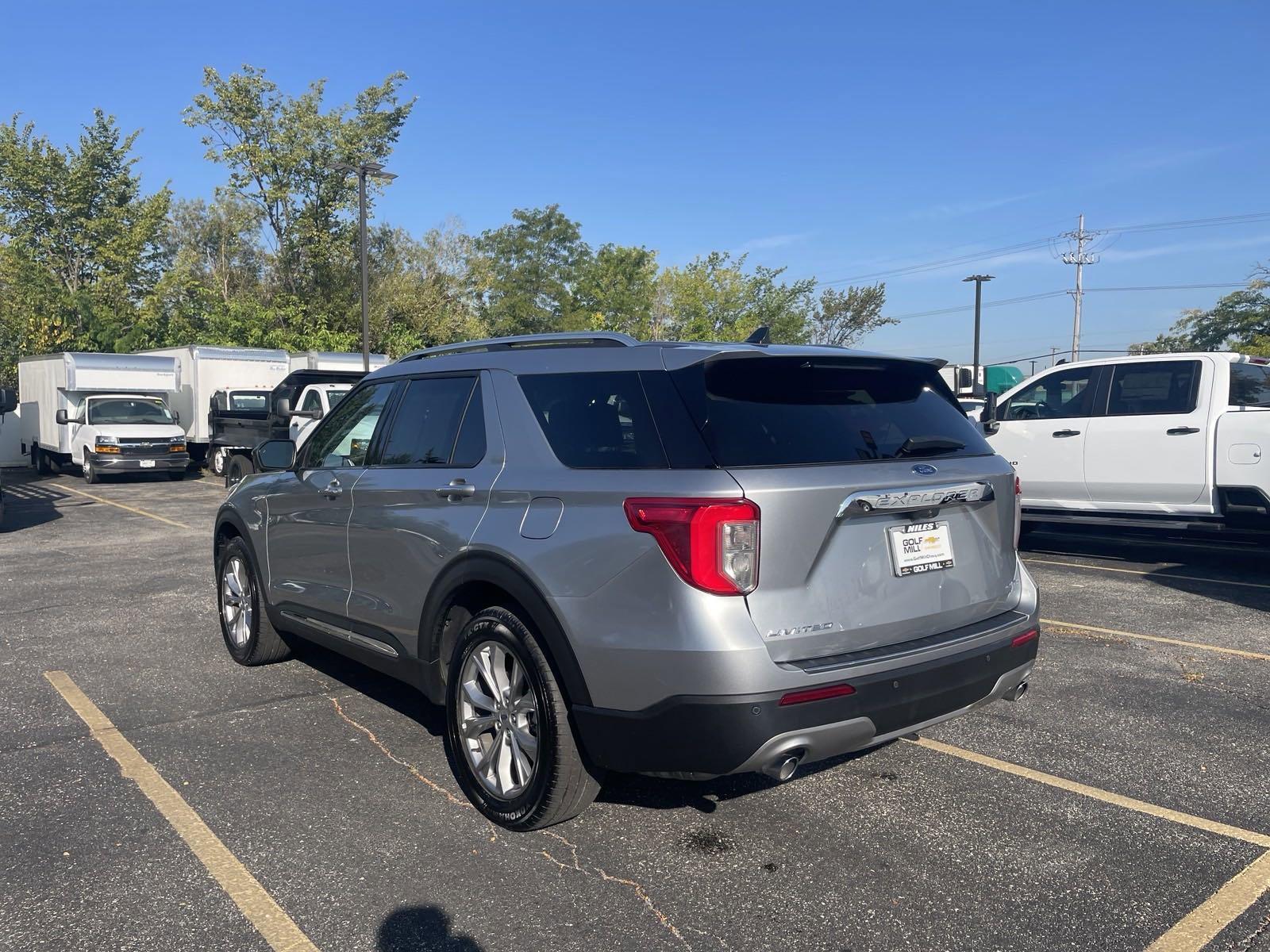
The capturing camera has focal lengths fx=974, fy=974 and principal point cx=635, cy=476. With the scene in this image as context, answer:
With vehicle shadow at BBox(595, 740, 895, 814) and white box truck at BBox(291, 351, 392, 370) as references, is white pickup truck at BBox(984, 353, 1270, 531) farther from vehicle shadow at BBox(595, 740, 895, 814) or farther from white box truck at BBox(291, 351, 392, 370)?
white box truck at BBox(291, 351, 392, 370)

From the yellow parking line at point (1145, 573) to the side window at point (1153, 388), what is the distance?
148 cm

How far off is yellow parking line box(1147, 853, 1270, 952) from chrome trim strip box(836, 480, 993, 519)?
146 cm

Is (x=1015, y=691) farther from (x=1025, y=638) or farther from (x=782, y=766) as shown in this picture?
(x=782, y=766)

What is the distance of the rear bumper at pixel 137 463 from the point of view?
19.2m

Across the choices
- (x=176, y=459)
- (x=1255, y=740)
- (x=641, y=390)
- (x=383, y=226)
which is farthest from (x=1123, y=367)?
(x=383, y=226)

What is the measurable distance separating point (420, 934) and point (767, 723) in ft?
4.01

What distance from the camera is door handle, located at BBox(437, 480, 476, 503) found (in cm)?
379

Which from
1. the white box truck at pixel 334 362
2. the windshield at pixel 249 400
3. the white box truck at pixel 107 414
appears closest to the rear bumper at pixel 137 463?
the white box truck at pixel 107 414

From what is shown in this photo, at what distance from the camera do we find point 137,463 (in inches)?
763

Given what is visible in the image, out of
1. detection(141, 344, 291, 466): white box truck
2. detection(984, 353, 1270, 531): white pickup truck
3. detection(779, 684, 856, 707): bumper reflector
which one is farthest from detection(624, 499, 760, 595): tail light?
detection(141, 344, 291, 466): white box truck

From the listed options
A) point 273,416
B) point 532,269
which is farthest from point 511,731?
point 532,269

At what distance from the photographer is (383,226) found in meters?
53.6

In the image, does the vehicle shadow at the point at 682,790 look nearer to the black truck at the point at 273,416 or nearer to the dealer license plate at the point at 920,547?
the dealer license plate at the point at 920,547

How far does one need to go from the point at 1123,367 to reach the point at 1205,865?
7126 millimetres
